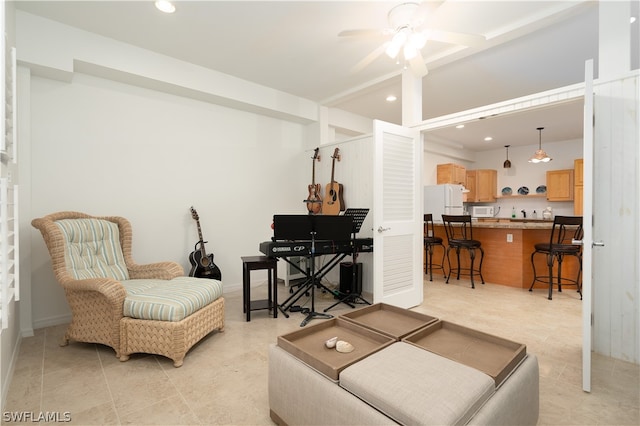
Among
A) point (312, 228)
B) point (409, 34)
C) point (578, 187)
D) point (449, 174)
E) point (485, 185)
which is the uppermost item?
point (409, 34)

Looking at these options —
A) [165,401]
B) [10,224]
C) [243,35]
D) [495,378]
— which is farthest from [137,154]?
[495,378]

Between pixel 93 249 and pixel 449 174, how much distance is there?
704 centimetres

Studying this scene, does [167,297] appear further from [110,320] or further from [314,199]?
[314,199]

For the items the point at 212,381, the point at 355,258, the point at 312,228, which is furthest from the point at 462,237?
the point at 212,381

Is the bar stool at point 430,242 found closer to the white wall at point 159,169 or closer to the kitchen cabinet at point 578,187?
the white wall at point 159,169

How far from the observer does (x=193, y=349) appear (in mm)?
2512

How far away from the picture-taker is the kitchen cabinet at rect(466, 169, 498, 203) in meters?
8.27

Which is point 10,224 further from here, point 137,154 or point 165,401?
point 137,154

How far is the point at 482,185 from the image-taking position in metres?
8.30

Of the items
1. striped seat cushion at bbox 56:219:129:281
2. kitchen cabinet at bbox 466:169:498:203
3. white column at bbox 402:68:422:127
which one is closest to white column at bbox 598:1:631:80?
white column at bbox 402:68:422:127

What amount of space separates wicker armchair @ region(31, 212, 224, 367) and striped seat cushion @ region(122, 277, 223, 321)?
0.04 meters

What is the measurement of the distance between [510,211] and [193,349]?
8417 millimetres

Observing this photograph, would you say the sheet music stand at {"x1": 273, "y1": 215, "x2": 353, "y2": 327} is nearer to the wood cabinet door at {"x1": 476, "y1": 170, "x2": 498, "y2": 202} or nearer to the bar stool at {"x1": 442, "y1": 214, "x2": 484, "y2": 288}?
the bar stool at {"x1": 442, "y1": 214, "x2": 484, "y2": 288}

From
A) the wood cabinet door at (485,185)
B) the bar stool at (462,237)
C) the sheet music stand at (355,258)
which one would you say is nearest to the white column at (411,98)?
the sheet music stand at (355,258)
